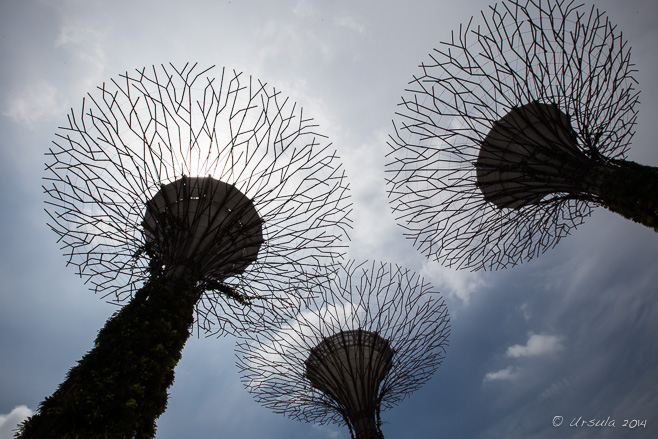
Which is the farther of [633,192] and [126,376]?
[633,192]

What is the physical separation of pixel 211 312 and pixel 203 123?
3.93m

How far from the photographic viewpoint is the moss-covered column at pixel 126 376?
10.8 feet

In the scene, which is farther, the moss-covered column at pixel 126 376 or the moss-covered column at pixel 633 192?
the moss-covered column at pixel 633 192

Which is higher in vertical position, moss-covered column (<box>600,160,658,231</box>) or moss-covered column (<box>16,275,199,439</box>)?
moss-covered column (<box>600,160,658,231</box>)

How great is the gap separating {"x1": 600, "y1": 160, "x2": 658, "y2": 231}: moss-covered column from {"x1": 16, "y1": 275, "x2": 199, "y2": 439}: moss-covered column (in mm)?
5963

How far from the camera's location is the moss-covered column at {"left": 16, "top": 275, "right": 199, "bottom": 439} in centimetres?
329

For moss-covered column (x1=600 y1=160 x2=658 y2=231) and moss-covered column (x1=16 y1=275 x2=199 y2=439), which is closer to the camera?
moss-covered column (x1=16 y1=275 x2=199 y2=439)

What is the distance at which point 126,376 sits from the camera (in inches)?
152

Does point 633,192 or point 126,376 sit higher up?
point 633,192

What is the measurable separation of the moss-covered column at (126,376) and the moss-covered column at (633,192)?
19.6ft

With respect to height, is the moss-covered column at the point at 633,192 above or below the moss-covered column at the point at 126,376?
above

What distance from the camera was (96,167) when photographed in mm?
6430

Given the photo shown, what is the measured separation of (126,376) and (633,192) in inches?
252

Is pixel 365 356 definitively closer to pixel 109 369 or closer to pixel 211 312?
pixel 211 312
